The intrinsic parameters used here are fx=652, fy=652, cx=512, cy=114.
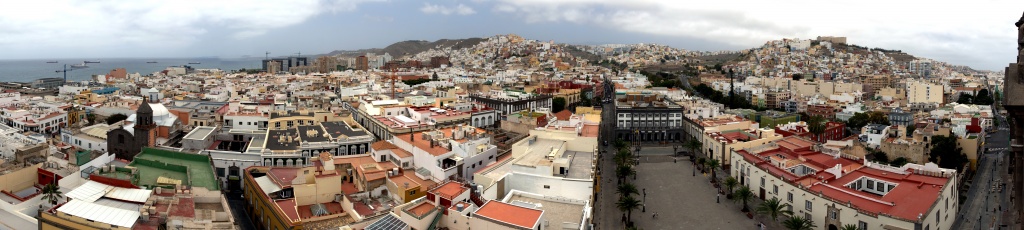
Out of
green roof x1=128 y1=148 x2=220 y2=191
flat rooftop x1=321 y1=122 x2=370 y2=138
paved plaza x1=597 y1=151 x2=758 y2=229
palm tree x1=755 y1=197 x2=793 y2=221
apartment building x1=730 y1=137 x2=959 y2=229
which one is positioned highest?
flat rooftop x1=321 y1=122 x2=370 y2=138

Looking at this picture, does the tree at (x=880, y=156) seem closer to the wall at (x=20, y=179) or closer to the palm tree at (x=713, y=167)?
the palm tree at (x=713, y=167)

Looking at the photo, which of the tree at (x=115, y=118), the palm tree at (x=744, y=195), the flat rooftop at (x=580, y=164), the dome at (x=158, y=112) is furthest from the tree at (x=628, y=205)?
the tree at (x=115, y=118)

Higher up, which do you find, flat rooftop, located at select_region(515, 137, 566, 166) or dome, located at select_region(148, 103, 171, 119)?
dome, located at select_region(148, 103, 171, 119)

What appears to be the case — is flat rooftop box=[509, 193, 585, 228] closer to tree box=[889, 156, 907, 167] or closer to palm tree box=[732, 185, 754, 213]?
palm tree box=[732, 185, 754, 213]

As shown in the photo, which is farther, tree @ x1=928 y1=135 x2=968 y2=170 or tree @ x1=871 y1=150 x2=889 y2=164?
tree @ x1=871 y1=150 x2=889 y2=164

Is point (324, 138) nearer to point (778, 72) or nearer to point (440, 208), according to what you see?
point (440, 208)

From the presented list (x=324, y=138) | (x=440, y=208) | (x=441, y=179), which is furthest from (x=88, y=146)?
(x=440, y=208)

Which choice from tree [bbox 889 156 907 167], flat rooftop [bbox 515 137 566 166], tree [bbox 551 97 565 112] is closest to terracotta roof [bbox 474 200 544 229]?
flat rooftop [bbox 515 137 566 166]

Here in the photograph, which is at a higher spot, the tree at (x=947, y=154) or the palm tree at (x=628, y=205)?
the tree at (x=947, y=154)
